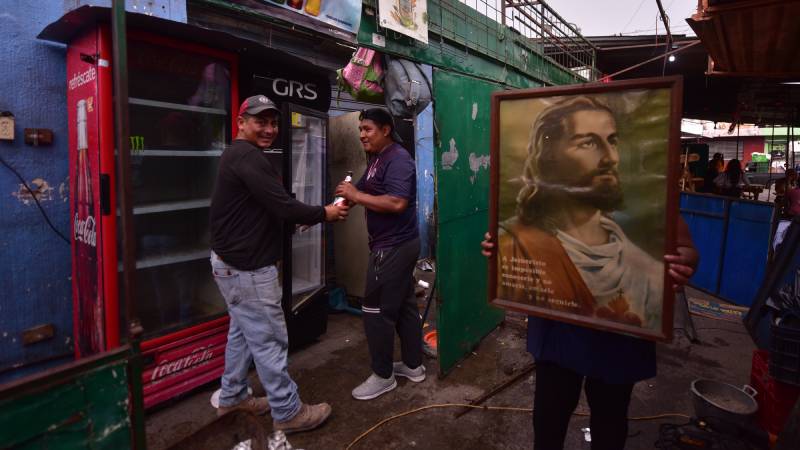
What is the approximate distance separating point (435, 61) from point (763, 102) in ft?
26.9

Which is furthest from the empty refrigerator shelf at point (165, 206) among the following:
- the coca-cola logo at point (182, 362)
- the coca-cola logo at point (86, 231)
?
the coca-cola logo at point (182, 362)

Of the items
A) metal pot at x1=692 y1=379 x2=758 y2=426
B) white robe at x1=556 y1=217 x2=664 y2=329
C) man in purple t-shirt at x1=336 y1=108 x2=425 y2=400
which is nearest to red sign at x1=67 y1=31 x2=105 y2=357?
man in purple t-shirt at x1=336 y1=108 x2=425 y2=400

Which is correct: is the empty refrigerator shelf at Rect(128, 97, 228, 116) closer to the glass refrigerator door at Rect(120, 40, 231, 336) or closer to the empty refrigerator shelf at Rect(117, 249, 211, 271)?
the glass refrigerator door at Rect(120, 40, 231, 336)

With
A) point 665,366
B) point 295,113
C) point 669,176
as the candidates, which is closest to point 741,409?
point 665,366

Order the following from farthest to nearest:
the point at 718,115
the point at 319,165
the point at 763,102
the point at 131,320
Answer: the point at 718,115
the point at 763,102
the point at 319,165
the point at 131,320

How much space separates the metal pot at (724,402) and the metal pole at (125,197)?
3113 mm

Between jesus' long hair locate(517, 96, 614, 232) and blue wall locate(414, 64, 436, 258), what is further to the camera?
blue wall locate(414, 64, 436, 258)

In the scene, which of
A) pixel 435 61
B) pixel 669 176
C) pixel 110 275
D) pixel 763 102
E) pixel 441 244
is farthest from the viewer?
pixel 763 102

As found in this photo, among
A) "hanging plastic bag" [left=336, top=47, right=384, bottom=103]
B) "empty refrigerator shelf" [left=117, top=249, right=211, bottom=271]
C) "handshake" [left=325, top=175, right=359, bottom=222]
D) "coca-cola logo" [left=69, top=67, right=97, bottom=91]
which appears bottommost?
"empty refrigerator shelf" [left=117, top=249, right=211, bottom=271]

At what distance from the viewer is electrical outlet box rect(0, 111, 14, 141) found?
2820 mm

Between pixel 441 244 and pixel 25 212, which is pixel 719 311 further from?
pixel 25 212

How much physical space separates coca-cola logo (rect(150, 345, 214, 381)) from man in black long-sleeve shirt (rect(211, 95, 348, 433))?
73 cm

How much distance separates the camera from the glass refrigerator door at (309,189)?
4.56 meters

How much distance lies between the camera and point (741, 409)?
291 cm
